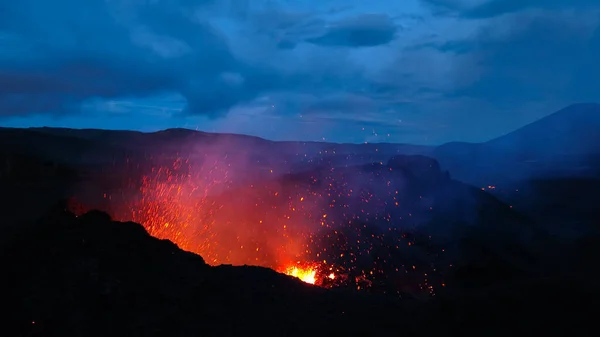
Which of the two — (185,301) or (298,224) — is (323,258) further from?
(185,301)

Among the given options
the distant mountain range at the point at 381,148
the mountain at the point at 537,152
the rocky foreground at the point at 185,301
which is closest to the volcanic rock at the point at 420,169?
the rocky foreground at the point at 185,301

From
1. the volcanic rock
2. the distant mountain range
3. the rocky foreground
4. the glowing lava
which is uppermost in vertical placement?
the distant mountain range

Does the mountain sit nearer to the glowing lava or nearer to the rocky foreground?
the glowing lava

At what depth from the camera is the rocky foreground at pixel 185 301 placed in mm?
7082

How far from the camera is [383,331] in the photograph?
7496 millimetres

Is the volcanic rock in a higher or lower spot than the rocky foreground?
higher

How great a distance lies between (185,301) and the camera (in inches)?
308

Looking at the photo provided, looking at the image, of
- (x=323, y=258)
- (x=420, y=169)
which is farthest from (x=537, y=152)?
(x=323, y=258)

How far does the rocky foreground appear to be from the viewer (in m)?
7.08

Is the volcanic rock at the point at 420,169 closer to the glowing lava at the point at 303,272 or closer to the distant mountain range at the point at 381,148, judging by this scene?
the glowing lava at the point at 303,272

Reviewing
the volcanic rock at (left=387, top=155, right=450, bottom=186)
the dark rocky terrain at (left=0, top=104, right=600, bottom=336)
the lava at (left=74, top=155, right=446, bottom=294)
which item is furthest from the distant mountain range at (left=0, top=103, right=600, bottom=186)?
the lava at (left=74, top=155, right=446, bottom=294)

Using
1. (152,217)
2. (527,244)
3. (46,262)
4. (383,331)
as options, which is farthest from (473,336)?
(527,244)

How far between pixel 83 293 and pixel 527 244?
19.0 m

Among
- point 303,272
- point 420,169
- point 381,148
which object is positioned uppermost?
point 381,148
